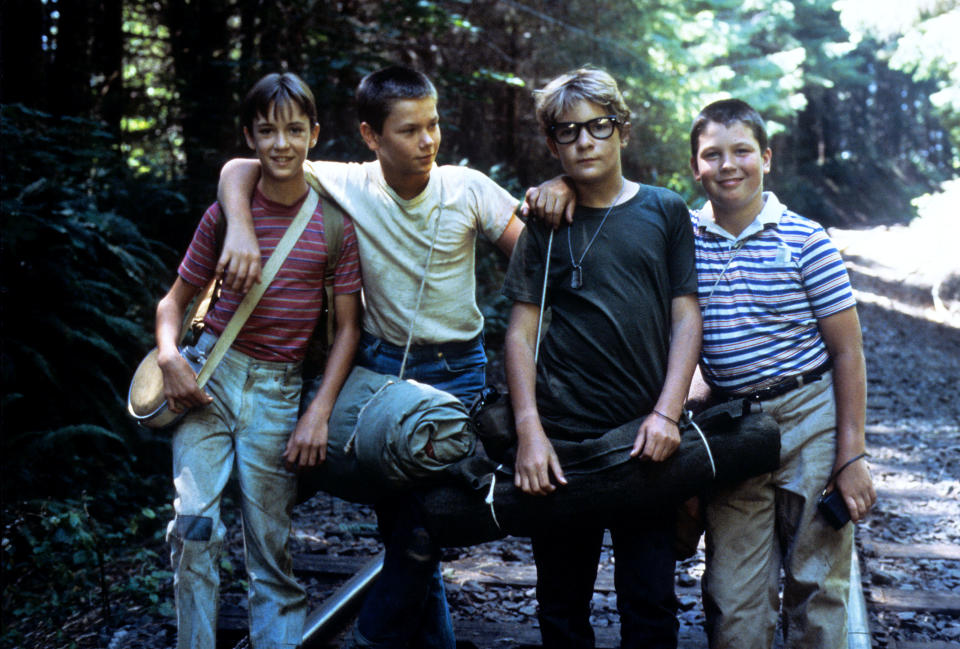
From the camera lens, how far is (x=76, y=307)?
235 inches

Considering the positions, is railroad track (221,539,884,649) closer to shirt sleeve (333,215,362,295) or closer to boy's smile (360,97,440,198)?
shirt sleeve (333,215,362,295)

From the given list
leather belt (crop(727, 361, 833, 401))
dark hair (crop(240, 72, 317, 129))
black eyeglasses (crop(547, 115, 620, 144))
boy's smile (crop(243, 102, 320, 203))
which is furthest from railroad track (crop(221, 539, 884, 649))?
black eyeglasses (crop(547, 115, 620, 144))

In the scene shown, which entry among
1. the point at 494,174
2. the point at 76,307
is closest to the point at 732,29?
the point at 494,174

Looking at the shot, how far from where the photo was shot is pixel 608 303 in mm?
2934

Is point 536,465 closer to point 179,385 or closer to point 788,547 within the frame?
point 788,547

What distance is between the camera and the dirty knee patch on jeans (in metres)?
3.00

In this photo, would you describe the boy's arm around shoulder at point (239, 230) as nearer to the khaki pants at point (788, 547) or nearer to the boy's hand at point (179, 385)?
the boy's hand at point (179, 385)

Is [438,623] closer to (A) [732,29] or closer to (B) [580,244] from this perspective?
(B) [580,244]

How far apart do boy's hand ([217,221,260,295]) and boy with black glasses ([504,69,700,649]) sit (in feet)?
2.92

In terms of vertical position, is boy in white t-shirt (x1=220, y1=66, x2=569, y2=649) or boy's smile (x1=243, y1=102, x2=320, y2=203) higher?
boy's smile (x1=243, y1=102, x2=320, y2=203)

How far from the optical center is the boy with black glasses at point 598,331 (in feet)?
9.36

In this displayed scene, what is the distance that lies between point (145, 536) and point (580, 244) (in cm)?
413

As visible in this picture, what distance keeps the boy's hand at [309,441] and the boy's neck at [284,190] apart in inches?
31.1

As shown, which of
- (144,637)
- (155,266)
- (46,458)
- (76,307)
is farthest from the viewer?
(155,266)
